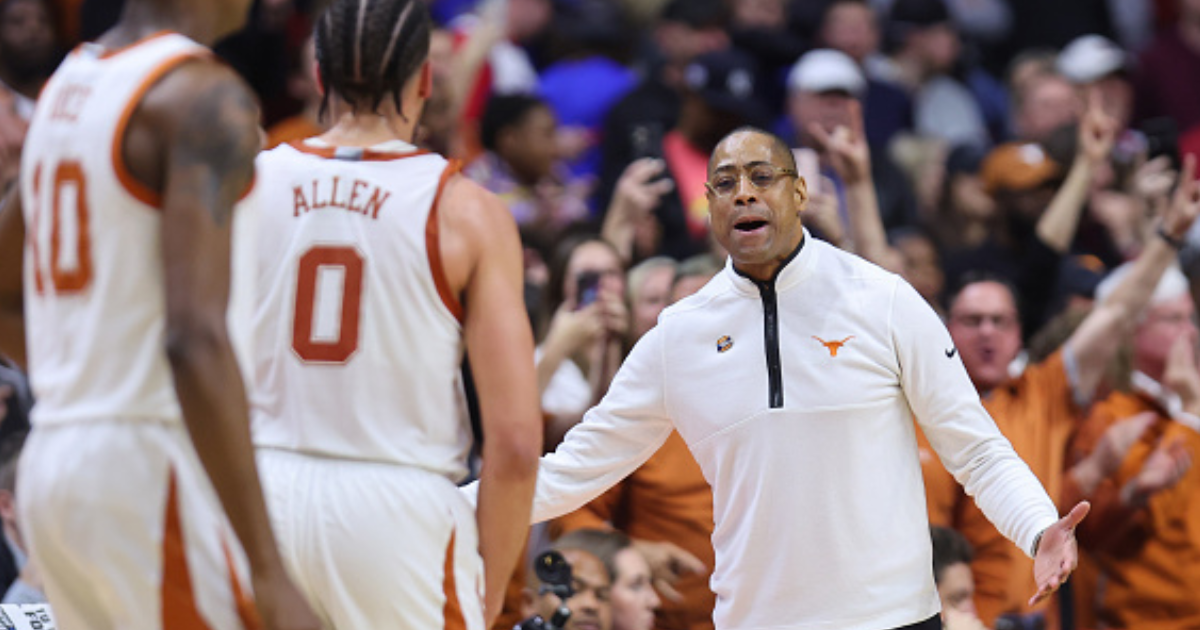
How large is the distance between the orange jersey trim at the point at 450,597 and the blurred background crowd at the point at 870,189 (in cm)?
115

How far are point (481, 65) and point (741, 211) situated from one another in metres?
6.61

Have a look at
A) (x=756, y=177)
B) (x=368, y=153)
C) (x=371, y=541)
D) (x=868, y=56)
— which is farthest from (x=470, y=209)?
(x=868, y=56)

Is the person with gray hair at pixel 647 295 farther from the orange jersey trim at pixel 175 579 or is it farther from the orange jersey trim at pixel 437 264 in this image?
the orange jersey trim at pixel 175 579

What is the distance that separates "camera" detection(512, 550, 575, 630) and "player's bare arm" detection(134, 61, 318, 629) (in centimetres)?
274

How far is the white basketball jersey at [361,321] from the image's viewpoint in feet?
14.5

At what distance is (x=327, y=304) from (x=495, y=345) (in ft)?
1.35

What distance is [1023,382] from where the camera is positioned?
8227 mm

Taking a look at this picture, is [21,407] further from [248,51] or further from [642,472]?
[248,51]

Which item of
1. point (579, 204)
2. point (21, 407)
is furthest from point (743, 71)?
point (21, 407)

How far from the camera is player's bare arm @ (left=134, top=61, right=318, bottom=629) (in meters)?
3.63

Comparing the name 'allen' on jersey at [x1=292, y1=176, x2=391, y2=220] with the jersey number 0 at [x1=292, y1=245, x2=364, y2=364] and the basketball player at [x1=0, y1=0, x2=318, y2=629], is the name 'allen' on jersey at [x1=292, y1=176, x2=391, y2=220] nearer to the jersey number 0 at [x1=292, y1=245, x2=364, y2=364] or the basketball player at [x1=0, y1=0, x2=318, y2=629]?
the jersey number 0 at [x1=292, y1=245, x2=364, y2=364]

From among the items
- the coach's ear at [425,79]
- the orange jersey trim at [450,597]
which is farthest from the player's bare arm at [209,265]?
the coach's ear at [425,79]

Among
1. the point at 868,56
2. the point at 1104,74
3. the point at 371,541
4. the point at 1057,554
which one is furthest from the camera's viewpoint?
the point at 868,56

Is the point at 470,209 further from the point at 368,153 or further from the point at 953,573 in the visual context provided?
the point at 953,573
